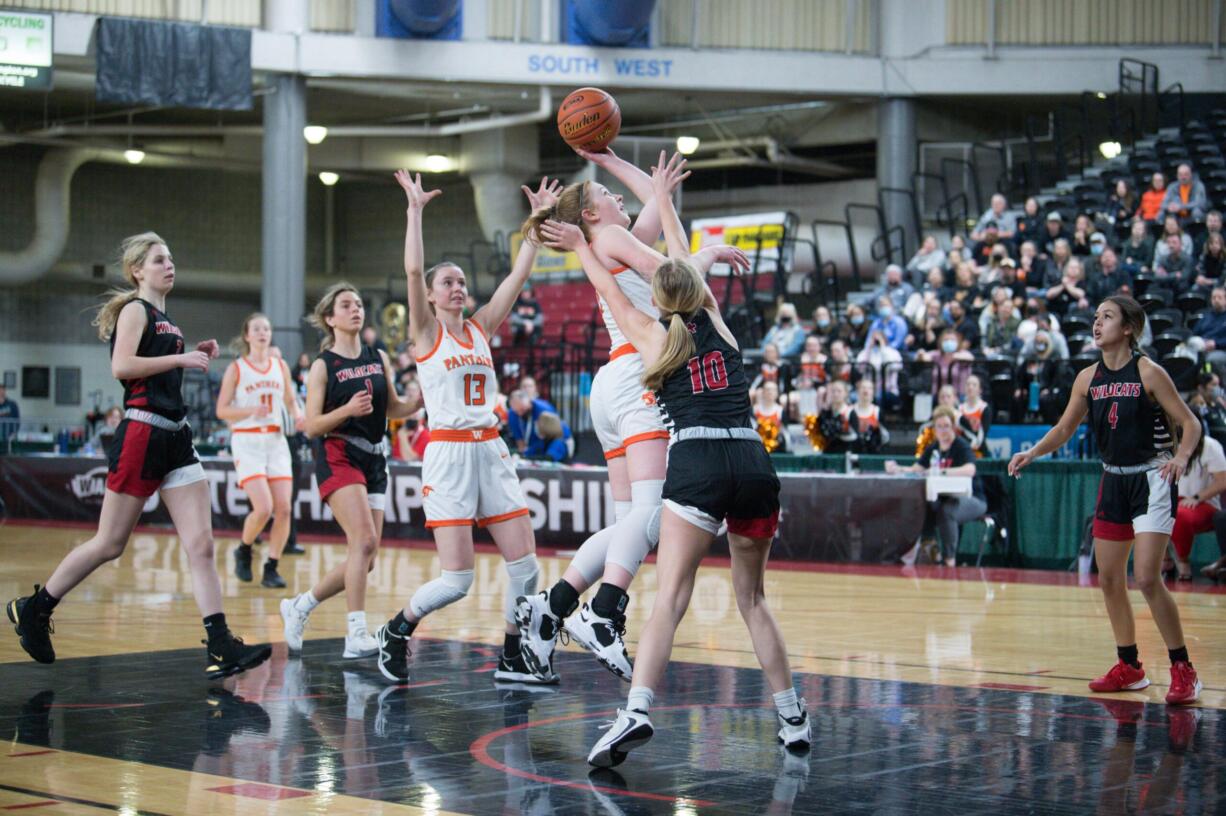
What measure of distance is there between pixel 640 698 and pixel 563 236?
1.89m

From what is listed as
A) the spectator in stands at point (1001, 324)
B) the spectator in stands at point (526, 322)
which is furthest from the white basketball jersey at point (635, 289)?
the spectator in stands at point (526, 322)

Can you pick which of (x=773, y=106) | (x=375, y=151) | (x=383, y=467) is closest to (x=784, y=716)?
(x=383, y=467)

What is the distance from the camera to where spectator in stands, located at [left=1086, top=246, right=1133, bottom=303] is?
18.0 m

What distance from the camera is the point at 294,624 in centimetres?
834

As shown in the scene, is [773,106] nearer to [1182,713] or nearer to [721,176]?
[721,176]

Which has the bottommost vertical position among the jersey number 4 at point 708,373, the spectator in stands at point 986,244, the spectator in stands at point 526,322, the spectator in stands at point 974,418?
the spectator in stands at point 974,418

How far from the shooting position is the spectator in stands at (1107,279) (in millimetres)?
18047

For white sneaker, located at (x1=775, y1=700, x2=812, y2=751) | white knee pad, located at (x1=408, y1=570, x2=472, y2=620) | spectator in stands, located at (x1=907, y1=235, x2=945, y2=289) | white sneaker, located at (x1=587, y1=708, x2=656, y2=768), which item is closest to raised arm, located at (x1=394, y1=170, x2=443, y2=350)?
white knee pad, located at (x1=408, y1=570, x2=472, y2=620)

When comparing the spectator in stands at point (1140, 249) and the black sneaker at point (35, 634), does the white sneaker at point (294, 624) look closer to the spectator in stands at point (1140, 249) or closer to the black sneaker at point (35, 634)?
the black sneaker at point (35, 634)

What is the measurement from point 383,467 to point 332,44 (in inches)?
717

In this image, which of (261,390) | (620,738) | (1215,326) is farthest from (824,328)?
(620,738)

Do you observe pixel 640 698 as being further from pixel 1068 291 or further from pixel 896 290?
pixel 896 290

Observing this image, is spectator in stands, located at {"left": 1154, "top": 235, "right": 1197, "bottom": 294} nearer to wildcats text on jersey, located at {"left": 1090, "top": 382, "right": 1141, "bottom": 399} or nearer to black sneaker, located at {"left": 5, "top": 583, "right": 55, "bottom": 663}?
wildcats text on jersey, located at {"left": 1090, "top": 382, "right": 1141, "bottom": 399}

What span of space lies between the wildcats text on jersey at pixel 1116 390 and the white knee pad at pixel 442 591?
3.22 m
